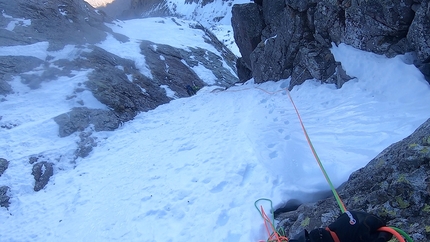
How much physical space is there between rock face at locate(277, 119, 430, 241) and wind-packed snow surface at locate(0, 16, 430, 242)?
3.55ft

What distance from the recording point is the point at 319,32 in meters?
12.5

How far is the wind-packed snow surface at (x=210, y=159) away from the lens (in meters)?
6.09

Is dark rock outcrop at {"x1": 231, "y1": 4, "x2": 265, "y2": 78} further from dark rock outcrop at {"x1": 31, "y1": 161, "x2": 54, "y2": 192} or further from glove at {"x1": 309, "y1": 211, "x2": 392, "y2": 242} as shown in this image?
glove at {"x1": 309, "y1": 211, "x2": 392, "y2": 242}

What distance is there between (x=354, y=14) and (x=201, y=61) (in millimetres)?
18580

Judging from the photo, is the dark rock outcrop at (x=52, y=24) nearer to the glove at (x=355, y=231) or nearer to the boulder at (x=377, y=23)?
the boulder at (x=377, y=23)

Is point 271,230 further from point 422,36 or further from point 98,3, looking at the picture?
point 98,3

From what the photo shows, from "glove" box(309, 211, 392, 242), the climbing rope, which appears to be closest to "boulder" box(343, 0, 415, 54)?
the climbing rope

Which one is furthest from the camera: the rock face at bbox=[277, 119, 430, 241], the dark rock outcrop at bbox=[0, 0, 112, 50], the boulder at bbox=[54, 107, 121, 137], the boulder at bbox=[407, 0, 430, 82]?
the dark rock outcrop at bbox=[0, 0, 112, 50]

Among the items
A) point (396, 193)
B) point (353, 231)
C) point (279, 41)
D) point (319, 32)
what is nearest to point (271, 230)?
point (396, 193)

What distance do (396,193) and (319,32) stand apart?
33.7 ft

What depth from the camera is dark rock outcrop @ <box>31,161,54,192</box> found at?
9812 millimetres

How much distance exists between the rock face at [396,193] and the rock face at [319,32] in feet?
17.5

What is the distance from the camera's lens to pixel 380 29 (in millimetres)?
9594

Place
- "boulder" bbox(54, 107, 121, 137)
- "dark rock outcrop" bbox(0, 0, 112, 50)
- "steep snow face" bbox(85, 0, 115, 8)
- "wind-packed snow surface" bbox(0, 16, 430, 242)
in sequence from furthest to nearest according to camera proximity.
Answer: "steep snow face" bbox(85, 0, 115, 8)
"dark rock outcrop" bbox(0, 0, 112, 50)
"boulder" bbox(54, 107, 121, 137)
"wind-packed snow surface" bbox(0, 16, 430, 242)
